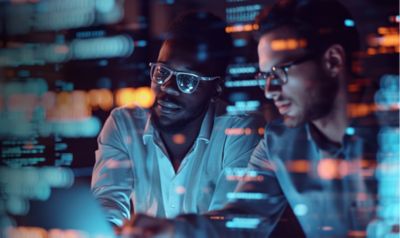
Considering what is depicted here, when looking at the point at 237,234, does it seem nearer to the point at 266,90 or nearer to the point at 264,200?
the point at 264,200

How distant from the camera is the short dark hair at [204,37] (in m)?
1.74

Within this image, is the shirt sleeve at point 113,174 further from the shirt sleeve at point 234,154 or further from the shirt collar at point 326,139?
the shirt collar at point 326,139

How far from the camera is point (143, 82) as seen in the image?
73.7 inches

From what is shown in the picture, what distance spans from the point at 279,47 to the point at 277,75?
0.24 ft

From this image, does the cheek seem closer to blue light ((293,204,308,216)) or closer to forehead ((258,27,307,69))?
forehead ((258,27,307,69))

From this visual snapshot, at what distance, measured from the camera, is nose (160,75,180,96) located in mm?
1831

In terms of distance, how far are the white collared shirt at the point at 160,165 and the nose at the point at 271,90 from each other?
0.07 metres

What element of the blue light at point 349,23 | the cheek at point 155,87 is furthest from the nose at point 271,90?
the cheek at point 155,87

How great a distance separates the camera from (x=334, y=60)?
1.59 m

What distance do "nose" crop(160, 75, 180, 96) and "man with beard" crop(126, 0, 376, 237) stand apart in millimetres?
279

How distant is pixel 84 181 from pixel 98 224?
0.14 metres

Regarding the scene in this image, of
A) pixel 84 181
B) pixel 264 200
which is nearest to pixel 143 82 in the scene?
pixel 84 181

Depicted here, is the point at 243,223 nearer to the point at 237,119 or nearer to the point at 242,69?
the point at 237,119

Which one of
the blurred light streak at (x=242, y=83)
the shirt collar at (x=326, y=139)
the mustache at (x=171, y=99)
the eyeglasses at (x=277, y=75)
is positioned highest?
the eyeglasses at (x=277, y=75)
